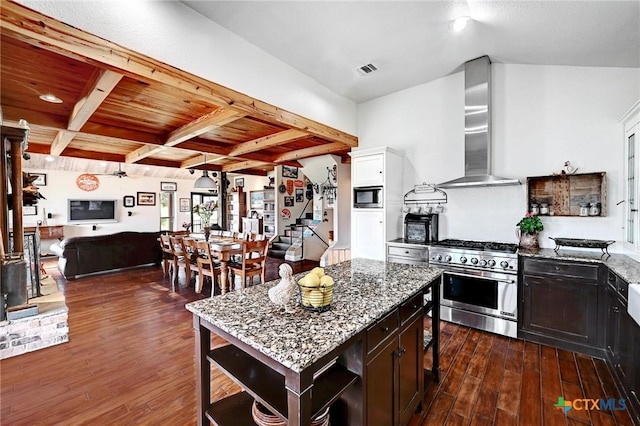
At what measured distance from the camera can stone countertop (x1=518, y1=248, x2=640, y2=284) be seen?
2.09m

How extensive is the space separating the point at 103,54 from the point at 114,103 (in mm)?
1674

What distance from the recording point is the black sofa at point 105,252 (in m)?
5.34

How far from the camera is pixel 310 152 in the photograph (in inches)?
214

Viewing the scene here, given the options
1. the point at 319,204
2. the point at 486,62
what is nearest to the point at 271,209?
the point at 319,204

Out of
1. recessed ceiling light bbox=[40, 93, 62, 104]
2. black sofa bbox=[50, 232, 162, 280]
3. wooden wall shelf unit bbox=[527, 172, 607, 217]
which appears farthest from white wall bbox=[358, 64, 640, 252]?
black sofa bbox=[50, 232, 162, 280]

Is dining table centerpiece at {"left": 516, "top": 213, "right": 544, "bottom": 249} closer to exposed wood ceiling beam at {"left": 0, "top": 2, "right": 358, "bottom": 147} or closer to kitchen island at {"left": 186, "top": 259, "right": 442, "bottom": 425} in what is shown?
kitchen island at {"left": 186, "top": 259, "right": 442, "bottom": 425}

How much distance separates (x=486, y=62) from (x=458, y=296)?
2.85 m

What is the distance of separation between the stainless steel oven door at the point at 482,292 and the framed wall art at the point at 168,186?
32.1ft

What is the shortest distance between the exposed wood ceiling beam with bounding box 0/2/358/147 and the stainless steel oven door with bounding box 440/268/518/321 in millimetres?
2957

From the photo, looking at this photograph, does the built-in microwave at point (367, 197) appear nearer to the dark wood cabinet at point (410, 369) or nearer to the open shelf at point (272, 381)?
the dark wood cabinet at point (410, 369)

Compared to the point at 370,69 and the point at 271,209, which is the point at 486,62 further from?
the point at 271,209

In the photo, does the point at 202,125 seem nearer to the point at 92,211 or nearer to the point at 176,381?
the point at 176,381

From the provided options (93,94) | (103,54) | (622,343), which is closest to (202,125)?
(93,94)

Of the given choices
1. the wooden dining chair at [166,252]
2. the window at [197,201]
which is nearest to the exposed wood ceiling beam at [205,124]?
the wooden dining chair at [166,252]
